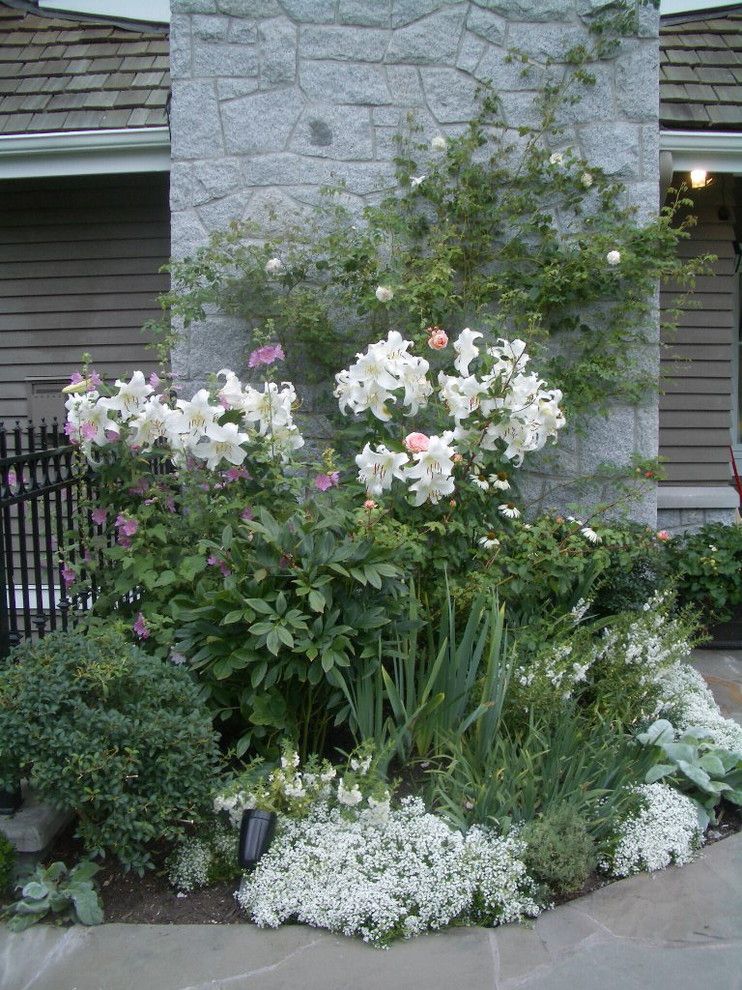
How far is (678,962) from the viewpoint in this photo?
2.64 metres

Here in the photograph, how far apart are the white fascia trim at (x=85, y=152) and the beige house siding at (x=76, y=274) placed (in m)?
0.47

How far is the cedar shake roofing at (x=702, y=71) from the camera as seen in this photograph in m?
5.68

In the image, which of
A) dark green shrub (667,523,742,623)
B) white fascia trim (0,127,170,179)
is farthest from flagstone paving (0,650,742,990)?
white fascia trim (0,127,170,179)

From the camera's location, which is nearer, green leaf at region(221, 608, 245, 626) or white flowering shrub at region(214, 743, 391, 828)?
white flowering shrub at region(214, 743, 391, 828)

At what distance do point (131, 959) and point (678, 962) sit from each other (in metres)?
1.54

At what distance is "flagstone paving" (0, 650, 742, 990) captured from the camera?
8.41 feet

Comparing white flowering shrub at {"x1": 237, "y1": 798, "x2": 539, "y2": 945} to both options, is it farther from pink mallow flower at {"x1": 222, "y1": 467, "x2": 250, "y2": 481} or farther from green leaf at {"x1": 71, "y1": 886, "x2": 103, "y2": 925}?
pink mallow flower at {"x1": 222, "y1": 467, "x2": 250, "y2": 481}

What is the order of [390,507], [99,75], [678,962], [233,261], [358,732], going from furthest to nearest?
[99,75] → [233,261] → [390,507] → [358,732] → [678,962]

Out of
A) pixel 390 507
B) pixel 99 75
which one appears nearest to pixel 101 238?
pixel 99 75

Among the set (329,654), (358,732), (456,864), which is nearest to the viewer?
(456,864)

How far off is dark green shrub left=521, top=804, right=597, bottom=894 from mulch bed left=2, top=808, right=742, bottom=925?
0.29 ft

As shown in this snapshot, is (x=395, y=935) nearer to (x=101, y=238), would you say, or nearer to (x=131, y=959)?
(x=131, y=959)

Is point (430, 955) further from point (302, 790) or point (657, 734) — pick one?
point (657, 734)

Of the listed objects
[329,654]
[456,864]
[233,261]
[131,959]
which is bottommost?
[131,959]
